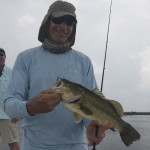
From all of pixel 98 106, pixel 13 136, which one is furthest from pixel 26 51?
pixel 13 136

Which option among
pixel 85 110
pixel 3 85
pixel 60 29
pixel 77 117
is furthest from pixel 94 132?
pixel 3 85

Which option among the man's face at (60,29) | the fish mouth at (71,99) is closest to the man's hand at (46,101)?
the fish mouth at (71,99)

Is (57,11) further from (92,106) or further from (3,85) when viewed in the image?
(3,85)

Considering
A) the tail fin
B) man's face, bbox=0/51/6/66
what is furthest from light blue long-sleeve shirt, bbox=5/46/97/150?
man's face, bbox=0/51/6/66

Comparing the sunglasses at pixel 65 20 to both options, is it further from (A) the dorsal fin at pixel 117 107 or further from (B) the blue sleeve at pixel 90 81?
(A) the dorsal fin at pixel 117 107

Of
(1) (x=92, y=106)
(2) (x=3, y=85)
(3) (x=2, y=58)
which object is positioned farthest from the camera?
(3) (x=2, y=58)

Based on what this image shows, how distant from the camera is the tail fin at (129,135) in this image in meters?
4.32

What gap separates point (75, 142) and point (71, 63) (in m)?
0.97

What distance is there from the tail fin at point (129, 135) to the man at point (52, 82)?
226mm

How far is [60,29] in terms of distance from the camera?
4816 mm

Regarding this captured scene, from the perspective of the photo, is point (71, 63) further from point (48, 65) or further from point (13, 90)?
point (13, 90)

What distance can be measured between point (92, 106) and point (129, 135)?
62cm

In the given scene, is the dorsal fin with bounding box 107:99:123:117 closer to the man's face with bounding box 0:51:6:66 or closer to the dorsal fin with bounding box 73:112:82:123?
the dorsal fin with bounding box 73:112:82:123

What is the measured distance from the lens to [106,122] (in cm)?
422
